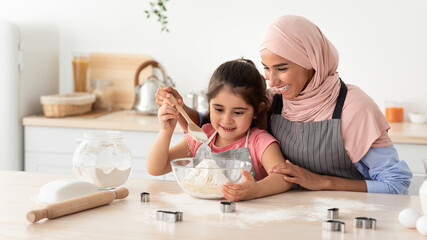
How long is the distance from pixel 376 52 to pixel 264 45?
5.02 feet

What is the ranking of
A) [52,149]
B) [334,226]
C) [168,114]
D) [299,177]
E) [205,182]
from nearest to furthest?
[334,226] → [205,182] → [299,177] → [168,114] → [52,149]

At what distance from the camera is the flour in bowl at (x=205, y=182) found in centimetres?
146

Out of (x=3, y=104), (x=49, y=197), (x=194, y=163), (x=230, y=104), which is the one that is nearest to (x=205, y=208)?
(x=194, y=163)

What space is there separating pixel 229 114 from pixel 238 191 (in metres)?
0.40

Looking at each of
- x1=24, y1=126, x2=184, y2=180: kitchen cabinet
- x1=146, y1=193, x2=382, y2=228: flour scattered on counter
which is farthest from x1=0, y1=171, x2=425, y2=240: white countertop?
x1=24, y1=126, x2=184, y2=180: kitchen cabinet

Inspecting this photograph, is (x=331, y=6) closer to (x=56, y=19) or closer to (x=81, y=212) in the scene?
(x=56, y=19)

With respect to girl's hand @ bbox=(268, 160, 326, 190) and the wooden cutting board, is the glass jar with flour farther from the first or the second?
the wooden cutting board

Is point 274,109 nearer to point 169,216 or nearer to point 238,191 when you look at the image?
point 238,191

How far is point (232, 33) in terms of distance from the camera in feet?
10.9

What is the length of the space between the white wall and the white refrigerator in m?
0.32

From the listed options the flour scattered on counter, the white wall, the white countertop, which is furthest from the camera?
the white wall

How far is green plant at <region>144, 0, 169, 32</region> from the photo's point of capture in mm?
3248

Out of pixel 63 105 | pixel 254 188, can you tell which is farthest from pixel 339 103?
pixel 63 105

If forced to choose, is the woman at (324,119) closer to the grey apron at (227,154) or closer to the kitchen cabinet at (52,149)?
the grey apron at (227,154)
